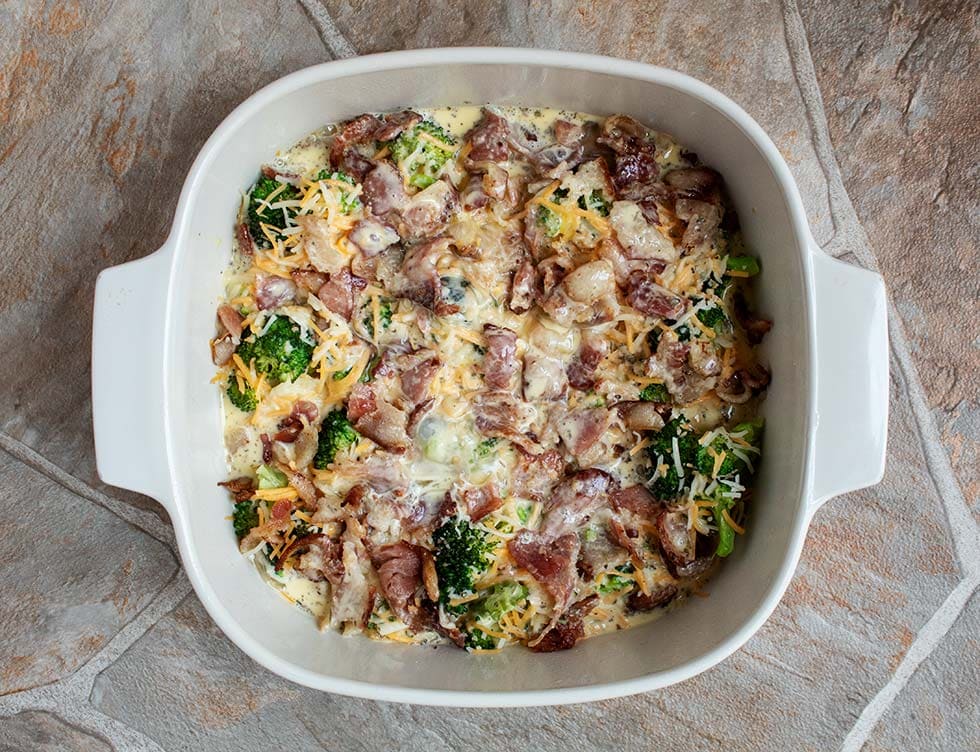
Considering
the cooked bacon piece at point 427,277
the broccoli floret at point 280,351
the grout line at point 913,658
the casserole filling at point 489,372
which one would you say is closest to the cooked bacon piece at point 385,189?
the casserole filling at point 489,372

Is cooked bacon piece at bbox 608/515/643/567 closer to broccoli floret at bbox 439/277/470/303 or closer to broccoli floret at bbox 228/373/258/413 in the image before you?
broccoli floret at bbox 439/277/470/303

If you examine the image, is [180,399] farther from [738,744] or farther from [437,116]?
[738,744]

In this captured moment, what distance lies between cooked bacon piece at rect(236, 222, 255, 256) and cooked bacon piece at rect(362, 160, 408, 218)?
0.29 metres

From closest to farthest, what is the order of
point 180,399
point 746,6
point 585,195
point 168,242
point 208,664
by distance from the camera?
point 168,242, point 180,399, point 585,195, point 746,6, point 208,664

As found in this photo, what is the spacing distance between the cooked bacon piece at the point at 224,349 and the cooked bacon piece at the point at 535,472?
711 millimetres

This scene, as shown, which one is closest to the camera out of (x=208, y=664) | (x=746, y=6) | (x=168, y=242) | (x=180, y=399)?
(x=168, y=242)

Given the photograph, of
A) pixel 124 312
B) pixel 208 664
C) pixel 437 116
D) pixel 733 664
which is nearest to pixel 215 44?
pixel 437 116

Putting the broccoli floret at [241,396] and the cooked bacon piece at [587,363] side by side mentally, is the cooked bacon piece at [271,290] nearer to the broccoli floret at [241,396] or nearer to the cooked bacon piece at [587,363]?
the broccoli floret at [241,396]

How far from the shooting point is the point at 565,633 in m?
1.91

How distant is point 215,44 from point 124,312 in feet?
2.55

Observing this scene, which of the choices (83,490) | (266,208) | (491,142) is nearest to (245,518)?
(83,490)

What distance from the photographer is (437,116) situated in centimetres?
190

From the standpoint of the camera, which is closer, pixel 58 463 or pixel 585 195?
pixel 585 195

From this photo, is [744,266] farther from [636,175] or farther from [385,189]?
[385,189]
